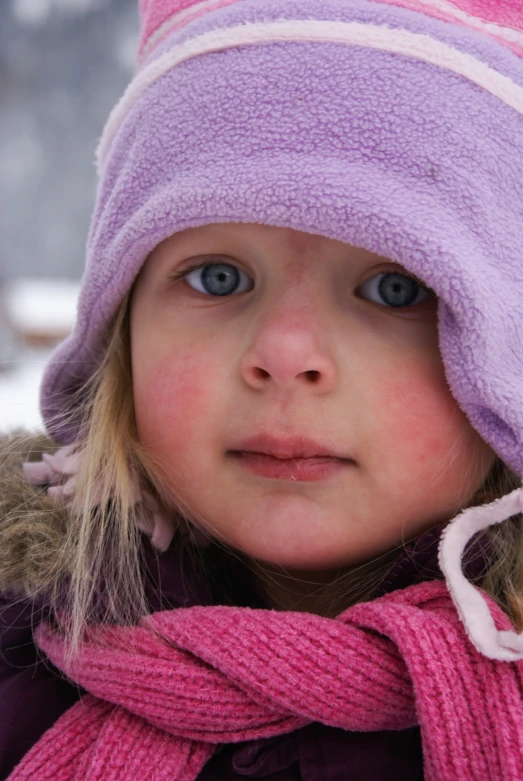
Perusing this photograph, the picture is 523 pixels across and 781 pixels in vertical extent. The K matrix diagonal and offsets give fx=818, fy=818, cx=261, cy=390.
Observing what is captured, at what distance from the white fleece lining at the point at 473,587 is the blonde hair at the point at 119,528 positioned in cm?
6

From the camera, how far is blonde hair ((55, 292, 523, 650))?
2.64 ft

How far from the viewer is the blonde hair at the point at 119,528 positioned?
31.7 inches

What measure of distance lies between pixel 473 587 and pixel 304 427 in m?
0.21

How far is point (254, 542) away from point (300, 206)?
1.12 feet

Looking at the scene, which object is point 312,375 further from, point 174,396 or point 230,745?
point 230,745

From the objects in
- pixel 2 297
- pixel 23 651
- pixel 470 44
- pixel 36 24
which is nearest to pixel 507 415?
pixel 470 44

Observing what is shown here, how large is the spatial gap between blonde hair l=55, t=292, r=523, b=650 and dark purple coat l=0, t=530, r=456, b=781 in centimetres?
4

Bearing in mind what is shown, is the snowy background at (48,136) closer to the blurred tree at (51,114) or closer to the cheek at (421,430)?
the blurred tree at (51,114)

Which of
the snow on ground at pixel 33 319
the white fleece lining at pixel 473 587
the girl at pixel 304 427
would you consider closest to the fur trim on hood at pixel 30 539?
the girl at pixel 304 427

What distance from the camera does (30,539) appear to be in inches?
33.3

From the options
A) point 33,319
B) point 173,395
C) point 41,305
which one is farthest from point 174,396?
point 41,305

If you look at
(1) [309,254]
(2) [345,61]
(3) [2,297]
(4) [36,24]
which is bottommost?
(1) [309,254]

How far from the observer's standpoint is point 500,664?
2.14ft

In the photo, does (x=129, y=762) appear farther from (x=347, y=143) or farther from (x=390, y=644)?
(x=347, y=143)
